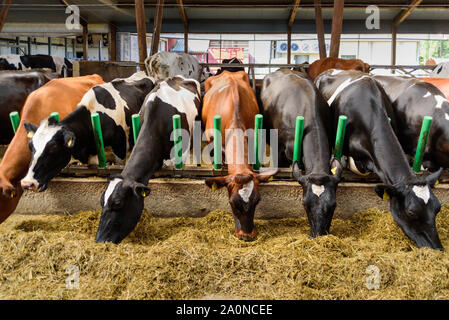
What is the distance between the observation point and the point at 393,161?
10.6 feet

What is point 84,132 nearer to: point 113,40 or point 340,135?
point 340,135

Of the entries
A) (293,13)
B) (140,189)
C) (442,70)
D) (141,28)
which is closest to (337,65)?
(442,70)

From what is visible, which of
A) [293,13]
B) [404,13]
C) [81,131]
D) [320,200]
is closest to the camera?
[320,200]

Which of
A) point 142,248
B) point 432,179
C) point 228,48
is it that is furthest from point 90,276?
point 228,48

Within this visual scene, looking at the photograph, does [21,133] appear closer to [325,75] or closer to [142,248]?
[142,248]

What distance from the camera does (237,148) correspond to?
11.6 ft

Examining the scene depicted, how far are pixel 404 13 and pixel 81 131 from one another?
1309 cm

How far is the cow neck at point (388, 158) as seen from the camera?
3.14m

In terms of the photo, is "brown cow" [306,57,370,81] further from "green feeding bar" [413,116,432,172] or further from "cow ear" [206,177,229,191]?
"cow ear" [206,177,229,191]

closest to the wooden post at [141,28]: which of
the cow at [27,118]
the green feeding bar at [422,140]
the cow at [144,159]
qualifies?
the cow at [27,118]

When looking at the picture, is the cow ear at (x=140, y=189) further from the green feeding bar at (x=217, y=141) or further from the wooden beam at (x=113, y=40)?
the wooden beam at (x=113, y=40)

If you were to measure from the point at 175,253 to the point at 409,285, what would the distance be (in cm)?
166

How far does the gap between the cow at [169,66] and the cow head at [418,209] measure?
519cm

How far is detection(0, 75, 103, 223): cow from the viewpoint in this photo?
3430 millimetres
